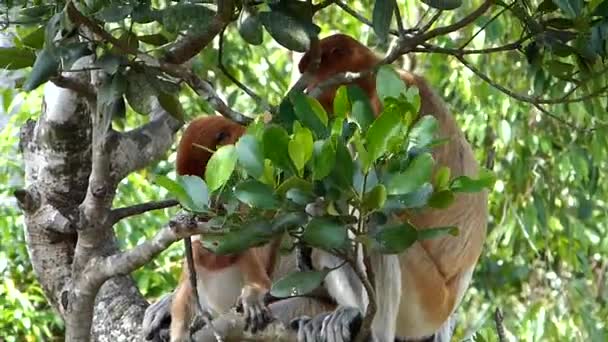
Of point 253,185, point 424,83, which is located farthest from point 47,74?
point 424,83

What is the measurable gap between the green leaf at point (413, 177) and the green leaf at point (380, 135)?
0.16 feet

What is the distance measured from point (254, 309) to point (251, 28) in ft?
2.63

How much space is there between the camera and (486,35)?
4.12 m

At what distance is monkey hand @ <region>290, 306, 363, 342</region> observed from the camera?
8.71 feet

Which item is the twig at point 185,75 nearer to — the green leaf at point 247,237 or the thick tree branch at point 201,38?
the thick tree branch at point 201,38

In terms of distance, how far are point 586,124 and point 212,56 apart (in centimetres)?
162

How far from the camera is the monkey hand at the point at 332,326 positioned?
2.66 meters

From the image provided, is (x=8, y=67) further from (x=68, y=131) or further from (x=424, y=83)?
(x=424, y=83)

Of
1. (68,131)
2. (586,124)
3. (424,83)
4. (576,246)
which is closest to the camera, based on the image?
(68,131)

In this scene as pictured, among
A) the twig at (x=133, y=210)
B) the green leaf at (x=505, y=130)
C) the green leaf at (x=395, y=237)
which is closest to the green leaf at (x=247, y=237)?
the green leaf at (x=395, y=237)

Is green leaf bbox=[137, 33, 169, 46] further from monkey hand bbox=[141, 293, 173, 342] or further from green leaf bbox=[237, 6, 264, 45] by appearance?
monkey hand bbox=[141, 293, 173, 342]

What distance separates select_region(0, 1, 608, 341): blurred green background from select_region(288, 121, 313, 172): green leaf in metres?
2.35

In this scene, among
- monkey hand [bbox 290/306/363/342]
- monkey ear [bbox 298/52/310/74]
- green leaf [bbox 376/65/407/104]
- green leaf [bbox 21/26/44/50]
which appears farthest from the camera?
monkey ear [bbox 298/52/310/74]

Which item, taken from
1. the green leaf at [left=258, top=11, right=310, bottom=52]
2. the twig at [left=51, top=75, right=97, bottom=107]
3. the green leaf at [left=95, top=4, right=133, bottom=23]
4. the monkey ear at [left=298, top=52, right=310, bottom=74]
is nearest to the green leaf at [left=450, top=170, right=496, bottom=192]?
the green leaf at [left=258, top=11, right=310, bottom=52]
